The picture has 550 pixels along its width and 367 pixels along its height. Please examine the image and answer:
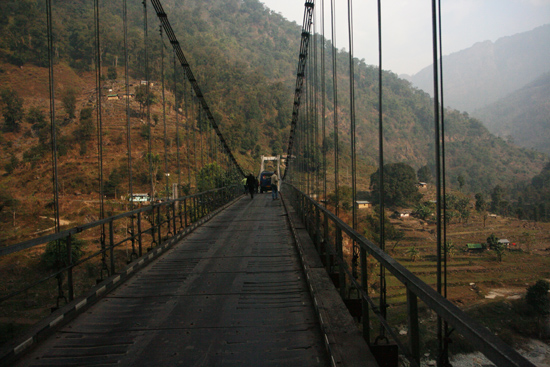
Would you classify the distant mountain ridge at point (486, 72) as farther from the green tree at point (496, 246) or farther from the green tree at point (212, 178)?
the green tree at point (212, 178)

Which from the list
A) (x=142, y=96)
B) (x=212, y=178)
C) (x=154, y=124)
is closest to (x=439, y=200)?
(x=212, y=178)

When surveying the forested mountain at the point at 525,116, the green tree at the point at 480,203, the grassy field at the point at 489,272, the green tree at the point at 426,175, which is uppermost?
the forested mountain at the point at 525,116

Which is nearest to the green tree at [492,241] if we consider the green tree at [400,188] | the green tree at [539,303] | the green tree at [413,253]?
the green tree at [413,253]

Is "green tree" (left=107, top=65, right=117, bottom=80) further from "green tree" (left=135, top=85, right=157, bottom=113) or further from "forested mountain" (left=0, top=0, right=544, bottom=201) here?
"green tree" (left=135, top=85, right=157, bottom=113)

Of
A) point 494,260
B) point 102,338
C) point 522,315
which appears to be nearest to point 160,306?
point 102,338

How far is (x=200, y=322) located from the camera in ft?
11.4

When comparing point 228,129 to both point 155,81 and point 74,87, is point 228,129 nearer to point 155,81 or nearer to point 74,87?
point 155,81

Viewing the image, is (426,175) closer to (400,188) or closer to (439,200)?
(400,188)

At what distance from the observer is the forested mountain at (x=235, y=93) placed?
41750mm

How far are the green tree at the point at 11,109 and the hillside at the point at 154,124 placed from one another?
0.69 meters

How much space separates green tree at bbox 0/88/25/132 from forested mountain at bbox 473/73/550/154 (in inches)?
2085

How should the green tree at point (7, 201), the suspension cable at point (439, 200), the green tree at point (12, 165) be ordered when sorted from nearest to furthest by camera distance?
1. the suspension cable at point (439, 200)
2. the green tree at point (7, 201)
3. the green tree at point (12, 165)

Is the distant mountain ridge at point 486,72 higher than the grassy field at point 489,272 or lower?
higher

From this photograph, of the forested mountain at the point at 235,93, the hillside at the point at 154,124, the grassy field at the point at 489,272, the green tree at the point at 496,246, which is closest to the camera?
the grassy field at the point at 489,272
